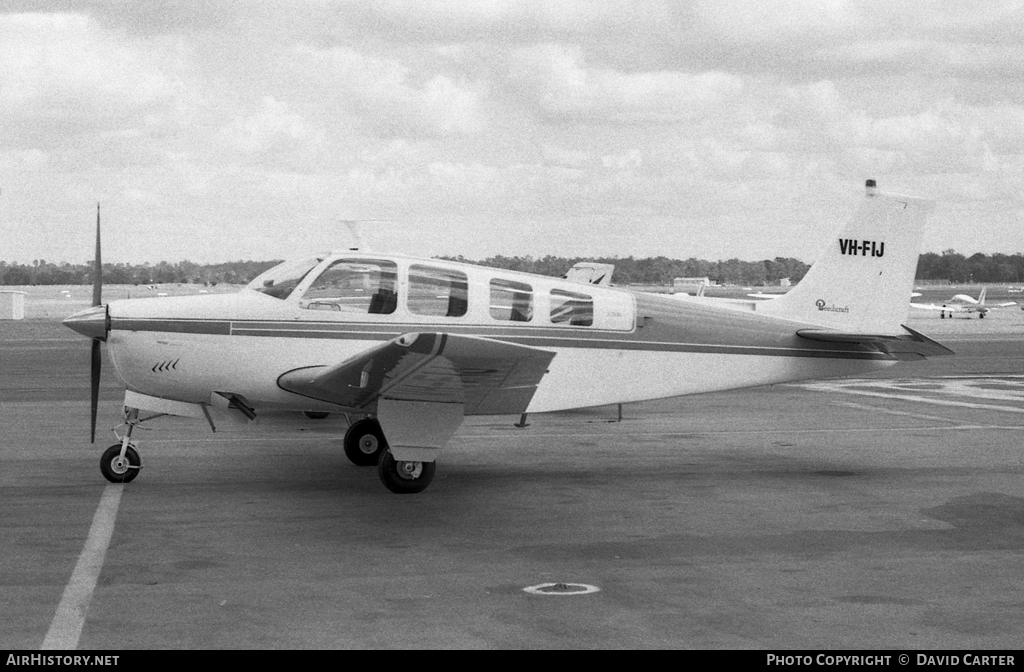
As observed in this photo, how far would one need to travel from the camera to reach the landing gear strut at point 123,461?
10.8 meters

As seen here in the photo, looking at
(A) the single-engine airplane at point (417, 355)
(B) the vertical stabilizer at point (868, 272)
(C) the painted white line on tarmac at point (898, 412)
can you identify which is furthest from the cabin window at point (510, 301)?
(C) the painted white line on tarmac at point (898, 412)

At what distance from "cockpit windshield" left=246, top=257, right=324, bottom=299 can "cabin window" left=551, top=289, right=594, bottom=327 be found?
2.37m

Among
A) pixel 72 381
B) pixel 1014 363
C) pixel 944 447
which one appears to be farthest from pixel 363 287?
pixel 1014 363

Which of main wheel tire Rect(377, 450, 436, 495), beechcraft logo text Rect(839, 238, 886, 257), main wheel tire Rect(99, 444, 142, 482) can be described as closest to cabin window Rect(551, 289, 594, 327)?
main wheel tire Rect(377, 450, 436, 495)

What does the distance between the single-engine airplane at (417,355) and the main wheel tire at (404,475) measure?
0.01 m

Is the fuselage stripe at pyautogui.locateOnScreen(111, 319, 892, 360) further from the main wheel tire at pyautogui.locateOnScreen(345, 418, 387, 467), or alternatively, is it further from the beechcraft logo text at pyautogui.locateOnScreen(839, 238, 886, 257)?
the main wheel tire at pyautogui.locateOnScreen(345, 418, 387, 467)

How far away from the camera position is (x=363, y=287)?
10.8 metres

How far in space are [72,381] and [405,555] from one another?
16.8 m

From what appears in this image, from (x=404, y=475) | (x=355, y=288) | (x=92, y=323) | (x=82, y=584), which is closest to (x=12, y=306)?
(x=92, y=323)

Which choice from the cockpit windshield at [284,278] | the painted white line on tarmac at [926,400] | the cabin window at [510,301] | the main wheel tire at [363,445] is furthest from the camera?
the painted white line on tarmac at [926,400]

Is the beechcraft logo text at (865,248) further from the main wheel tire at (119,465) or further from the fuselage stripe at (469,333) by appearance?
the main wheel tire at (119,465)

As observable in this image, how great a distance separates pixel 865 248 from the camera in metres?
12.7

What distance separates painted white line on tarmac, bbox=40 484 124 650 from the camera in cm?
601
